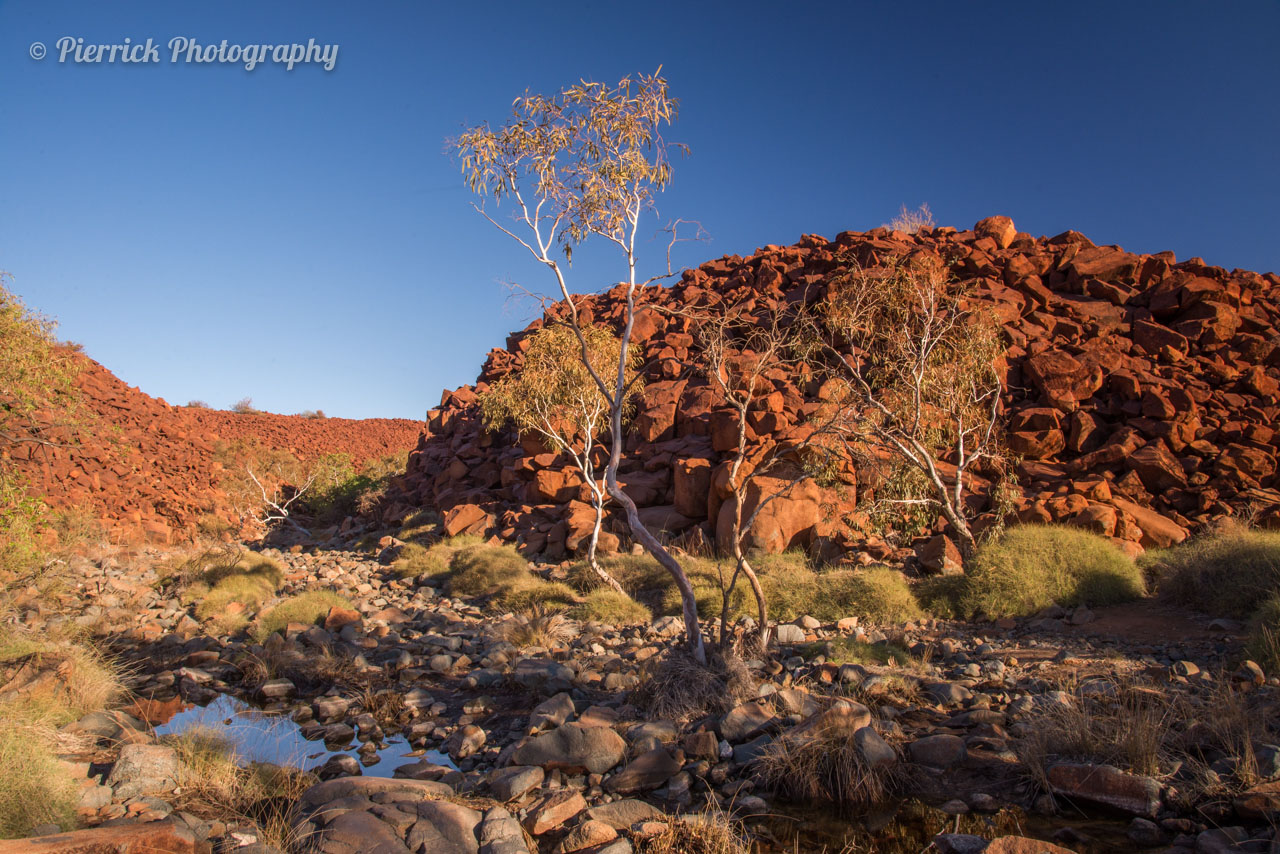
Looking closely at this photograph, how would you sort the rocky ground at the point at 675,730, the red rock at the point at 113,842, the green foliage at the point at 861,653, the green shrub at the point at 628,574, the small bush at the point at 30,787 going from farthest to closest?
1. the green shrub at the point at 628,574
2. the green foliage at the point at 861,653
3. the rocky ground at the point at 675,730
4. the small bush at the point at 30,787
5. the red rock at the point at 113,842

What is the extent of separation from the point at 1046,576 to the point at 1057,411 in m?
8.03

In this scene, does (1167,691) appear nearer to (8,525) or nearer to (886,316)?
(886,316)

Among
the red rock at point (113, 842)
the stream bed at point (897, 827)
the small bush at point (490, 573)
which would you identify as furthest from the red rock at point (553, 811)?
the small bush at point (490, 573)

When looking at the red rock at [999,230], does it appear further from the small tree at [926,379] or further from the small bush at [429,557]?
the small bush at [429,557]

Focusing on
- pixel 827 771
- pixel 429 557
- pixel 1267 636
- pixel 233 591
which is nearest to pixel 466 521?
pixel 429 557

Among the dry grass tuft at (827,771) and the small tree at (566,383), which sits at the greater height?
the small tree at (566,383)

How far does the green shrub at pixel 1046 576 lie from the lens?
1154 cm

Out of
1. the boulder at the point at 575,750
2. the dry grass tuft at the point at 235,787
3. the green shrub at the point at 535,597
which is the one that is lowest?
the dry grass tuft at the point at 235,787

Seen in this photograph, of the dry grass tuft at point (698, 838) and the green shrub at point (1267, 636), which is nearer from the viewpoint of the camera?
the dry grass tuft at point (698, 838)

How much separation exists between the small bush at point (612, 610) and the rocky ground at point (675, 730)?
39.6 inches

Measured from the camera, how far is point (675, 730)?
7301 millimetres

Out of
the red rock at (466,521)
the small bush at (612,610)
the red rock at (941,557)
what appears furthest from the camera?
the red rock at (466,521)

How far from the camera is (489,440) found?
28.3 m

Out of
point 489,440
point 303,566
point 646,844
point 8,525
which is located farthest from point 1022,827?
point 489,440
